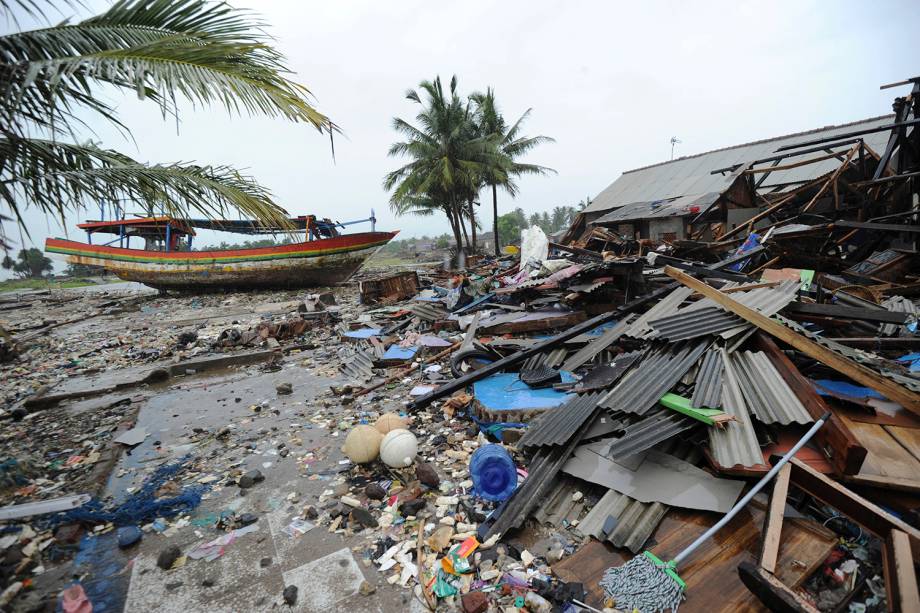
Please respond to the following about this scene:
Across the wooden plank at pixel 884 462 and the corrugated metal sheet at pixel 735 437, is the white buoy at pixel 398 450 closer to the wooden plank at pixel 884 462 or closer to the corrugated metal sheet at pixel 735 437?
the corrugated metal sheet at pixel 735 437

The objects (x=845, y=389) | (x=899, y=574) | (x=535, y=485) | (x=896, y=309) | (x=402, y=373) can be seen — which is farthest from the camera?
(x=402, y=373)

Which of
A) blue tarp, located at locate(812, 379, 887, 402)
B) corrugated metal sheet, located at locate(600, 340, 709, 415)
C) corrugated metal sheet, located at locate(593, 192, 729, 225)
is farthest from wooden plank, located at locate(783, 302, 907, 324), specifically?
corrugated metal sheet, located at locate(593, 192, 729, 225)

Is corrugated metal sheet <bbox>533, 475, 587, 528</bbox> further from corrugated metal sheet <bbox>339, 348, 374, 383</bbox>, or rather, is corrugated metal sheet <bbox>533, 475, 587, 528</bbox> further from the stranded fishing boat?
the stranded fishing boat

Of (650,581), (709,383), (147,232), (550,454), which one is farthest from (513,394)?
(147,232)

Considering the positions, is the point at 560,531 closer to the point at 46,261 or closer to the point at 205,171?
the point at 205,171

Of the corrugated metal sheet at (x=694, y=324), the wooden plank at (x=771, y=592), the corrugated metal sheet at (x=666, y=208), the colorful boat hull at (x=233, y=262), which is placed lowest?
the wooden plank at (x=771, y=592)

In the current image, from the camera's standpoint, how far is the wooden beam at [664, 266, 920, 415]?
262cm

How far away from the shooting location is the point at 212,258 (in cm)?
1580

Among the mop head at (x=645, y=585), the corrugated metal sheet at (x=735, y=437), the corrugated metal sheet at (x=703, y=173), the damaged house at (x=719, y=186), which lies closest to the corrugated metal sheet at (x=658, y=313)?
the corrugated metal sheet at (x=735, y=437)

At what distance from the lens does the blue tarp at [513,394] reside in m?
3.80

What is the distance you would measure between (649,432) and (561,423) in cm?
70

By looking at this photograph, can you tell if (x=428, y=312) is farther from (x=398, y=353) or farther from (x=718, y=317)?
(x=718, y=317)

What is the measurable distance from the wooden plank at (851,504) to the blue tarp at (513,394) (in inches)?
73.9

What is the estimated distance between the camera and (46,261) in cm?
3834
